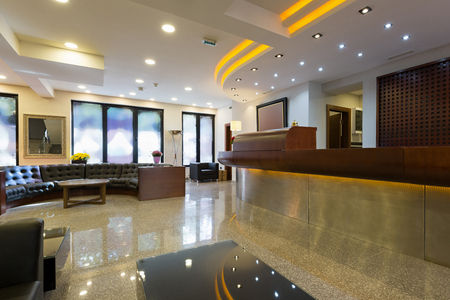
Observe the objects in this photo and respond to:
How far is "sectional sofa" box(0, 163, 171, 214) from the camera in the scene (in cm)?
445

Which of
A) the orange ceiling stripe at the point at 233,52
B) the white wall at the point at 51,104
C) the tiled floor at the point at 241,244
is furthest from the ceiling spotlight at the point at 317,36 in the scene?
the white wall at the point at 51,104

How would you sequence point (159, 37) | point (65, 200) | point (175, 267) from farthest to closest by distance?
point (65, 200), point (159, 37), point (175, 267)

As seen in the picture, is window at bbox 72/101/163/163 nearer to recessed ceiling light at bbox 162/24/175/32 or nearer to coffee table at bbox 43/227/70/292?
recessed ceiling light at bbox 162/24/175/32

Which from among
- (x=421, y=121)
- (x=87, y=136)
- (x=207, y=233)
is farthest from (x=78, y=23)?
(x=421, y=121)

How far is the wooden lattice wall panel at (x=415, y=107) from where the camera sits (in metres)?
3.81

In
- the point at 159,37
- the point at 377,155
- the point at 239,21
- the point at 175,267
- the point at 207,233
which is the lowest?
the point at 207,233

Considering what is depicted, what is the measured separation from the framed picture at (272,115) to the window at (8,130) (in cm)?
760

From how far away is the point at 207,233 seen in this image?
2.92m

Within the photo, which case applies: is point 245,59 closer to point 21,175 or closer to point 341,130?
point 341,130

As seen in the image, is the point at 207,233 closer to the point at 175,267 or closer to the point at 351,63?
the point at 175,267

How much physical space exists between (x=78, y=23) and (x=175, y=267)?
389cm

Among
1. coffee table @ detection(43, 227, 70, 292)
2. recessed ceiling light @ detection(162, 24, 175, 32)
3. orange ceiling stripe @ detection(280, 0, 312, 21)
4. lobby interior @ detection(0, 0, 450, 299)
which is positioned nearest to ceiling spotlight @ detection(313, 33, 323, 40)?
lobby interior @ detection(0, 0, 450, 299)

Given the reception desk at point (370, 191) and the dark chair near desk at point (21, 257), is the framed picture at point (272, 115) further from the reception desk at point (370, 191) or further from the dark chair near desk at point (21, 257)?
the dark chair near desk at point (21, 257)

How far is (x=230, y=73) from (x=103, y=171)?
4.41 m
